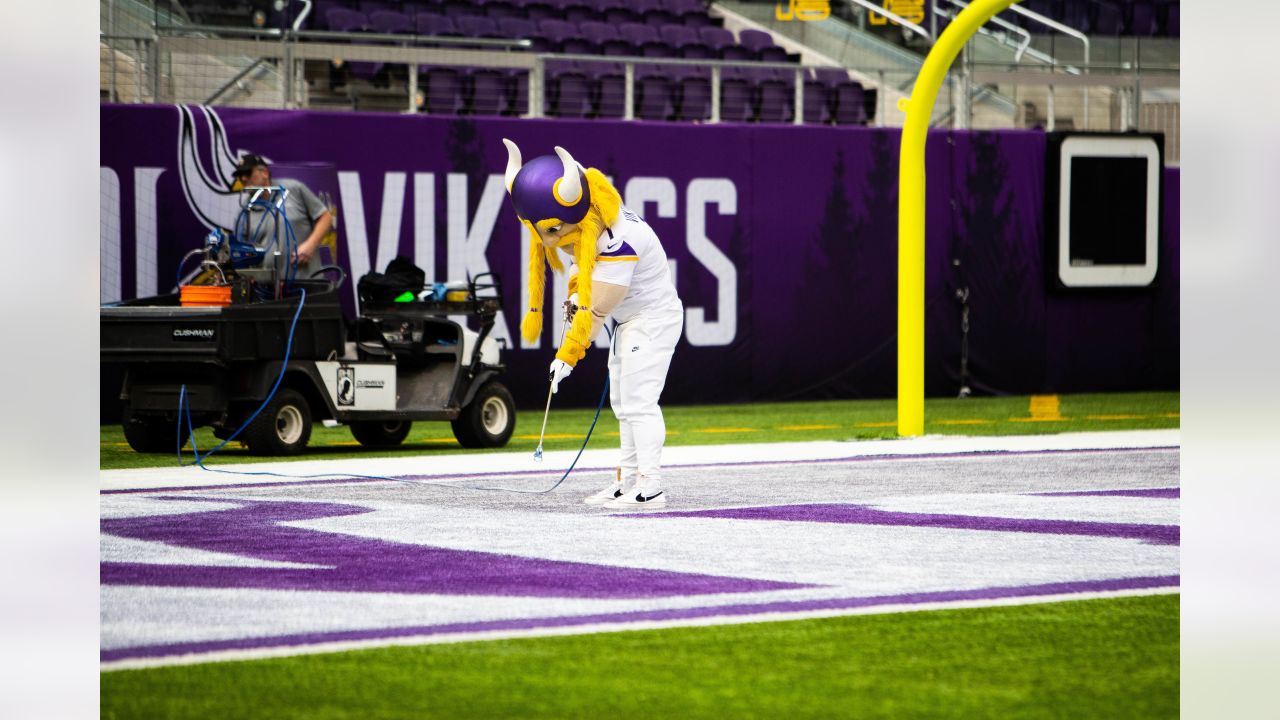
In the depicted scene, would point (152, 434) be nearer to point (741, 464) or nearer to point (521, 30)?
point (741, 464)

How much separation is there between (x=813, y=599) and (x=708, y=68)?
15.1 meters

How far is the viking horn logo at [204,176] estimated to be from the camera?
46.3 ft

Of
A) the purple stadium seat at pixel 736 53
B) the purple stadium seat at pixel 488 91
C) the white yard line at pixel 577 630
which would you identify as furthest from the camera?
the purple stadium seat at pixel 736 53

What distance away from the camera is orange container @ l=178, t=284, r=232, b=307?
35.4 ft

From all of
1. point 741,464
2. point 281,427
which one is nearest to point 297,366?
point 281,427

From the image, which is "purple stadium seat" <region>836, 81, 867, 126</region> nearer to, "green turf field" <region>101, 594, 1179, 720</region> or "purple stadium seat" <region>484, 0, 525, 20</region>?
"purple stadium seat" <region>484, 0, 525, 20</region>

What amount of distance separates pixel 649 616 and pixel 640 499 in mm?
2983

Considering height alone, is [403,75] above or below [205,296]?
above

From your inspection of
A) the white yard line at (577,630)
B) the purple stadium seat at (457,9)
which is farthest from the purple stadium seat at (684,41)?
the white yard line at (577,630)

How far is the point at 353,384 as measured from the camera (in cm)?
1128

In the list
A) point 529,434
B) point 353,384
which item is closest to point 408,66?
point 529,434

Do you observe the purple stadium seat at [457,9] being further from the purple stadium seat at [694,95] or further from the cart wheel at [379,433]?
the cart wheel at [379,433]

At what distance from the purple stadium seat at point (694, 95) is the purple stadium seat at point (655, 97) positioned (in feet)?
0.46

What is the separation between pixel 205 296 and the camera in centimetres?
1080
